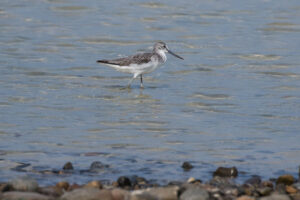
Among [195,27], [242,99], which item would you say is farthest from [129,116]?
[195,27]

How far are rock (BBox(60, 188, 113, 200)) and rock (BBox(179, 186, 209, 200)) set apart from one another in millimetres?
684

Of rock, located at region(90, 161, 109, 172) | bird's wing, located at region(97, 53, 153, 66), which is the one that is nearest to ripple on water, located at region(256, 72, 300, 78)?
bird's wing, located at region(97, 53, 153, 66)

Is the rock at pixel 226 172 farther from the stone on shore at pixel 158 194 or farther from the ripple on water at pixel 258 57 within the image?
the ripple on water at pixel 258 57

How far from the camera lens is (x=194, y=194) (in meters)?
6.66

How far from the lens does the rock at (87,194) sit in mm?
6559

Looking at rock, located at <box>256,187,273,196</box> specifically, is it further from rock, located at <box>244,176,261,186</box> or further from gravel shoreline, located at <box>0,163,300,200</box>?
rock, located at <box>244,176,261,186</box>

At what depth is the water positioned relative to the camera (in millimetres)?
8766

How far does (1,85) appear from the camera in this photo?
43.7 feet

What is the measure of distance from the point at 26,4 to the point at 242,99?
11.6m

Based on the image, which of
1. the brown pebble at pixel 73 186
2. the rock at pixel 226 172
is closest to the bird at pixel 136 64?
the rock at pixel 226 172

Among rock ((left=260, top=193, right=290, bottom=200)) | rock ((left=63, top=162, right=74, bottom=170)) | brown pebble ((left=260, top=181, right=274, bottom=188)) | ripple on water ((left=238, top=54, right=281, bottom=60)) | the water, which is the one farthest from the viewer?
ripple on water ((left=238, top=54, right=281, bottom=60))

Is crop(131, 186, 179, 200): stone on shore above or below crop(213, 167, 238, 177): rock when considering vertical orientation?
below

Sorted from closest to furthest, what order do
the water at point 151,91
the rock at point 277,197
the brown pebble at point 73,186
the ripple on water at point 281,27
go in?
the rock at point 277,197
the brown pebble at point 73,186
the water at point 151,91
the ripple on water at point 281,27

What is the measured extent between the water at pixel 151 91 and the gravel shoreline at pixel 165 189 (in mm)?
378
